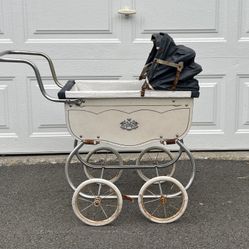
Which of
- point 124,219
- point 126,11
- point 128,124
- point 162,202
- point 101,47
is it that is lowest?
point 124,219

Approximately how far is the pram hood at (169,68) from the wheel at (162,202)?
585mm

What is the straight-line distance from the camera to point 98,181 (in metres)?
3.21

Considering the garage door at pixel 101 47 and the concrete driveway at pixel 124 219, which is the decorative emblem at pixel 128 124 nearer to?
the concrete driveway at pixel 124 219

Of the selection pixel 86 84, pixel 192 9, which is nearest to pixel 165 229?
pixel 86 84

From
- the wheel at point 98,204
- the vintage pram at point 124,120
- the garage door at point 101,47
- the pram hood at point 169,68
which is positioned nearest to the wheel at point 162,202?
the vintage pram at point 124,120

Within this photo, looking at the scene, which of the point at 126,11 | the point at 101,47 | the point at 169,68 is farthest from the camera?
the point at 101,47

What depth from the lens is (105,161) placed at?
4.46 metres

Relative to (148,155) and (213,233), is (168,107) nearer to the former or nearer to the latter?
(213,233)

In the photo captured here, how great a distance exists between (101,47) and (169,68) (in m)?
1.48

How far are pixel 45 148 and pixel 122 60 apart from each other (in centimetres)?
107

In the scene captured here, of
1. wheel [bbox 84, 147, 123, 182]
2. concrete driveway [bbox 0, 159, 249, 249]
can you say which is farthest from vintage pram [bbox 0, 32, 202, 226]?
wheel [bbox 84, 147, 123, 182]

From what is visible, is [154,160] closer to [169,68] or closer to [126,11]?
[126,11]

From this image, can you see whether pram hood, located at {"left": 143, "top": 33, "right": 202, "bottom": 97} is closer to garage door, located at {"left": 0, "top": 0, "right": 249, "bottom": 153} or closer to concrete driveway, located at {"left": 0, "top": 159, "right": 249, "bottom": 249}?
concrete driveway, located at {"left": 0, "top": 159, "right": 249, "bottom": 249}

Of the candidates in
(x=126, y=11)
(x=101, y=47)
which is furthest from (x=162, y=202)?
(x=126, y=11)
